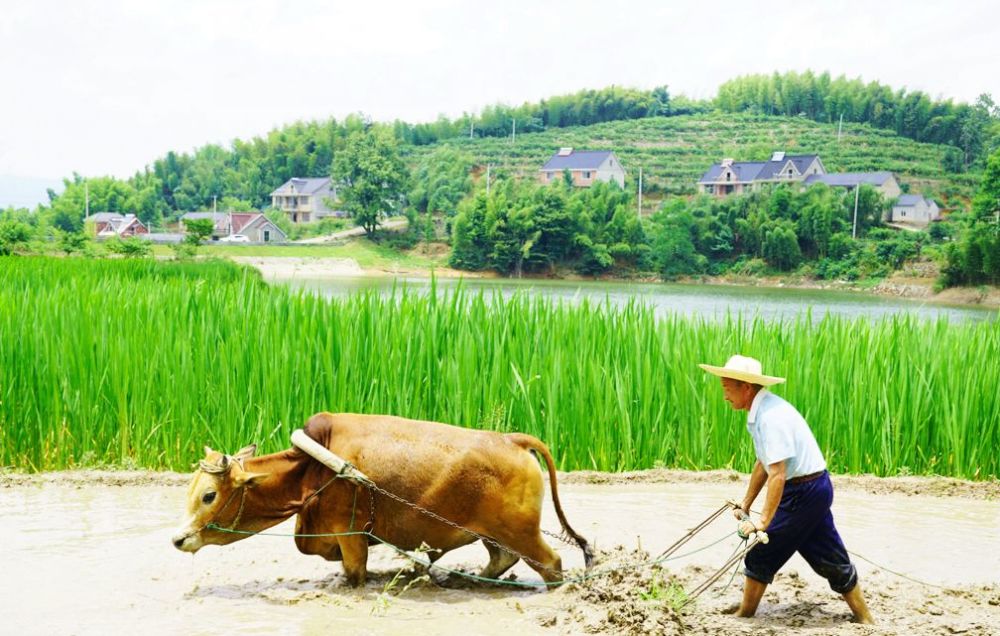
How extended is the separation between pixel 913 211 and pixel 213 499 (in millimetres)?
72262

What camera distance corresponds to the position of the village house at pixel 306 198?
291ft

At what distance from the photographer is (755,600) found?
3.84 meters

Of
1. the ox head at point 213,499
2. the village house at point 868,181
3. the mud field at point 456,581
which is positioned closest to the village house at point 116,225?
the village house at point 868,181

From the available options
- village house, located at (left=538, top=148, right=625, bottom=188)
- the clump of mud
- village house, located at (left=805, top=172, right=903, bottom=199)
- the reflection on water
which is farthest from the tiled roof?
the clump of mud

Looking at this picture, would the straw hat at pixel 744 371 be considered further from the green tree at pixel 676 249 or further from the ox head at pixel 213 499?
the green tree at pixel 676 249

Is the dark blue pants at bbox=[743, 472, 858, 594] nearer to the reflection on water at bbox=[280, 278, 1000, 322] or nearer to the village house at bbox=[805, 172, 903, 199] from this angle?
the reflection on water at bbox=[280, 278, 1000, 322]

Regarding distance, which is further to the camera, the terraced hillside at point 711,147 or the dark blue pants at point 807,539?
the terraced hillside at point 711,147

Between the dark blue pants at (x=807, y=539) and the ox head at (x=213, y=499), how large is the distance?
6.53 ft

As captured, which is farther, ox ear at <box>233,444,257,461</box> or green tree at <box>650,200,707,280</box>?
green tree at <box>650,200,707,280</box>

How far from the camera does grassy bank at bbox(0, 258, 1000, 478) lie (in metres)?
6.41

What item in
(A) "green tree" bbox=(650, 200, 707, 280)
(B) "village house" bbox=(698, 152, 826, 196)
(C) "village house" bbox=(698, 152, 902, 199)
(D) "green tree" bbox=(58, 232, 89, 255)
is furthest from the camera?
(B) "village house" bbox=(698, 152, 826, 196)

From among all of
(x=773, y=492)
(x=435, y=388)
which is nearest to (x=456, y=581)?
(x=773, y=492)

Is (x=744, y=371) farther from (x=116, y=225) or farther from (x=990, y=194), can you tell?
(x=116, y=225)

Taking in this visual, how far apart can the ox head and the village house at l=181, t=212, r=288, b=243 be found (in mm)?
73520
